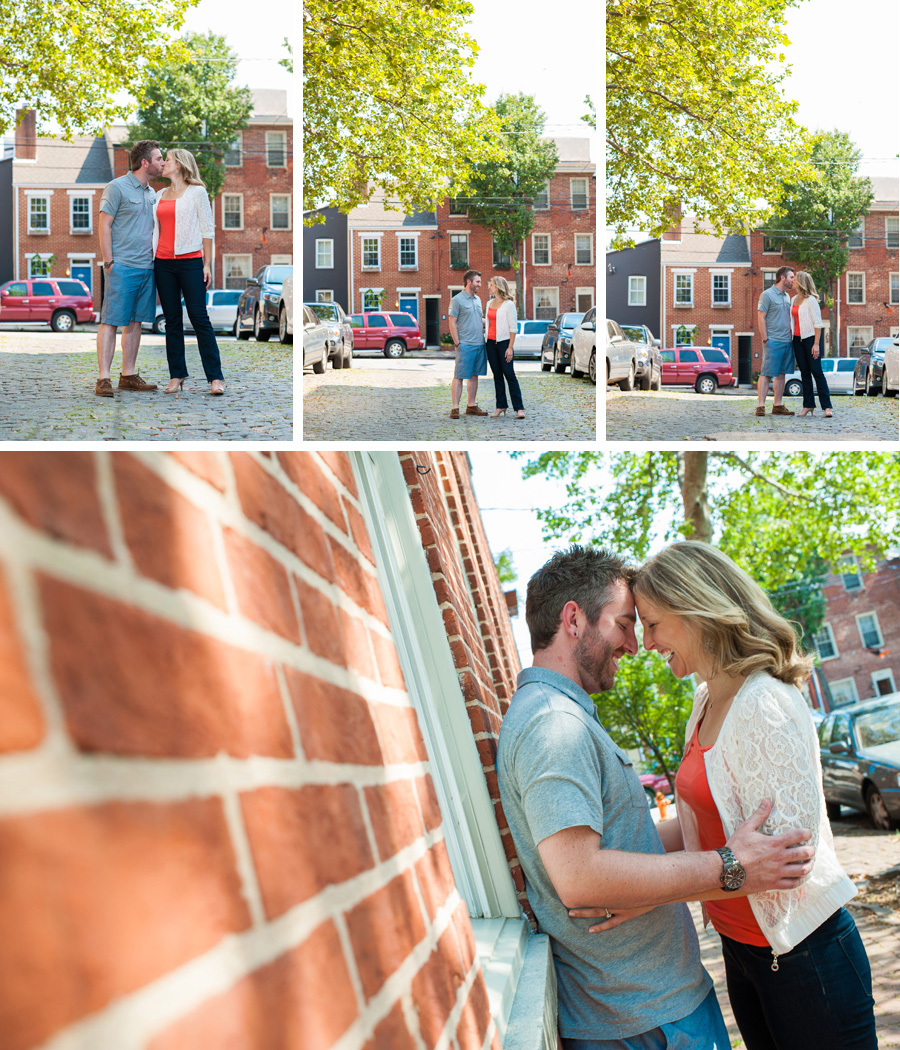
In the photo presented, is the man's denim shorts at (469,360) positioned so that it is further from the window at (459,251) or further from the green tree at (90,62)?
the green tree at (90,62)

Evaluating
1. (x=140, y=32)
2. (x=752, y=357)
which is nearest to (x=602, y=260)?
(x=752, y=357)

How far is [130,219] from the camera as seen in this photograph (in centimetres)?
580

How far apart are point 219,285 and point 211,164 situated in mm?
728

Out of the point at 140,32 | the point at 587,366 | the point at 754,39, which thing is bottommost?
the point at 587,366

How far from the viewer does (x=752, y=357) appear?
7070 mm

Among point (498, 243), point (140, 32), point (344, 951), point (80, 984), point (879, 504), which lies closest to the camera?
point (80, 984)

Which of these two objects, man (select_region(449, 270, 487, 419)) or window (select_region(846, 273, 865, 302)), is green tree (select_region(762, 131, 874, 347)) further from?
man (select_region(449, 270, 487, 419))

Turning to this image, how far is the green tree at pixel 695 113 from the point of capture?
21.5ft

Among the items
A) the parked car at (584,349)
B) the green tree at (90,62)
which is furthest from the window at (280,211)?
the parked car at (584,349)

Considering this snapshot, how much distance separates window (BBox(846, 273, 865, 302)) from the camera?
23.0 feet

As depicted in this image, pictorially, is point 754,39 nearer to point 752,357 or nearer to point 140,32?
point 752,357

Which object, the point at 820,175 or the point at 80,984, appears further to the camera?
the point at 820,175

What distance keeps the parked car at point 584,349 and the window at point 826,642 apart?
2604 centimetres

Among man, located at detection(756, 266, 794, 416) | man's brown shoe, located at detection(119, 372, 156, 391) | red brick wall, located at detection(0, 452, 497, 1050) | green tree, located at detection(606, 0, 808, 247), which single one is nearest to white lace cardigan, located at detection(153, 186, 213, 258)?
man's brown shoe, located at detection(119, 372, 156, 391)
